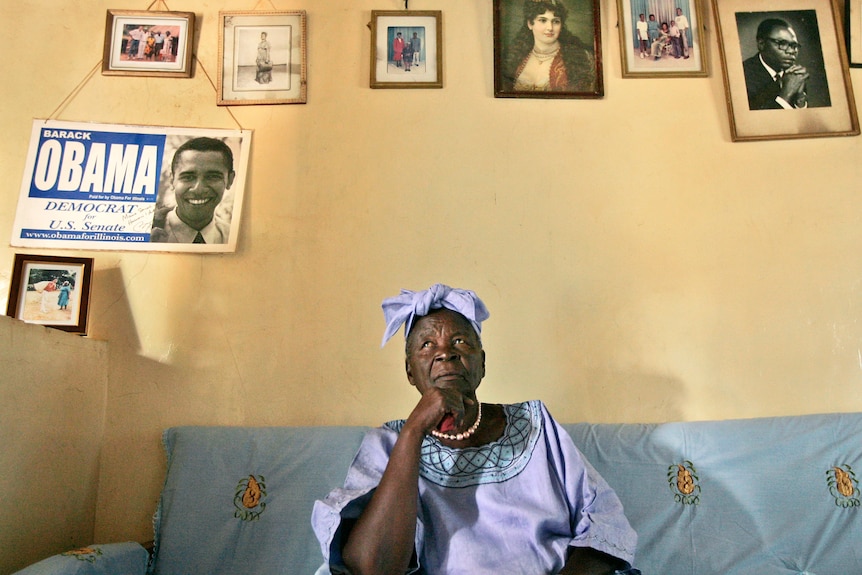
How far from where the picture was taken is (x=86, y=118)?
245 centimetres

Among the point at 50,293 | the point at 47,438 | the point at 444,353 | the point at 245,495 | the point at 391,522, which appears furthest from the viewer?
the point at 50,293

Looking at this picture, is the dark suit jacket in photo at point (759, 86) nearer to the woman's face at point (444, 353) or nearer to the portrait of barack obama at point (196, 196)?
the woman's face at point (444, 353)

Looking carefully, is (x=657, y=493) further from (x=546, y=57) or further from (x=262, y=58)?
(x=262, y=58)

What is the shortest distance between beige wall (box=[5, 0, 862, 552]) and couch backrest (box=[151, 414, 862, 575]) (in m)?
0.17

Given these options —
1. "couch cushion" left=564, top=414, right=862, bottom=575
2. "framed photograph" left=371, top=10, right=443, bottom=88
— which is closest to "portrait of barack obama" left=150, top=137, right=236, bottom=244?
"framed photograph" left=371, top=10, right=443, bottom=88

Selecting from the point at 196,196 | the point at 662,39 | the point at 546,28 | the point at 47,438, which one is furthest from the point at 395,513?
the point at 662,39

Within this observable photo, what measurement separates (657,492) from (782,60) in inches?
66.6

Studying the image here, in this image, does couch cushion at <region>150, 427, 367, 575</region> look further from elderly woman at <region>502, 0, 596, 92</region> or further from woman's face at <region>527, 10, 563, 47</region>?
woman's face at <region>527, 10, 563, 47</region>

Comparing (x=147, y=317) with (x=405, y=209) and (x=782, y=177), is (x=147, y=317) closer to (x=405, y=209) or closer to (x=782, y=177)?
(x=405, y=209)

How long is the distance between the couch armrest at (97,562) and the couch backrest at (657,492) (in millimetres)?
161

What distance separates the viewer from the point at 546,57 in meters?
2.56

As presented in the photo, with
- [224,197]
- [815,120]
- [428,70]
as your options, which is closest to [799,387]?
[815,120]

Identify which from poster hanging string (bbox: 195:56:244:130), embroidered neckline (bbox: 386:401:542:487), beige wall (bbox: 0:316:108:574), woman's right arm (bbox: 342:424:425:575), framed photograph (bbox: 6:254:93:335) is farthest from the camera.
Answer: poster hanging string (bbox: 195:56:244:130)

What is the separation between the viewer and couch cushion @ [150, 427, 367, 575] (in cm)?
198
